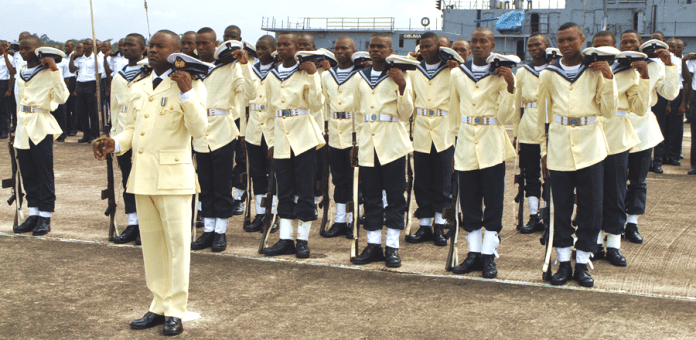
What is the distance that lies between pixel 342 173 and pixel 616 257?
10.4 ft

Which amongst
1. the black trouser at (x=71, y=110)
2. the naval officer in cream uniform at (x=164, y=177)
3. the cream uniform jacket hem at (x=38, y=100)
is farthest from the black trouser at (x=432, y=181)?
the black trouser at (x=71, y=110)

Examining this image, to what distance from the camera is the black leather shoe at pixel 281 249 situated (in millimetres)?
6836

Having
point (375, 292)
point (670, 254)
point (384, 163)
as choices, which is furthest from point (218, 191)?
point (670, 254)

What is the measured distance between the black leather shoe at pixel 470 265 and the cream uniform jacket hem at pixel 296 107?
6.08ft

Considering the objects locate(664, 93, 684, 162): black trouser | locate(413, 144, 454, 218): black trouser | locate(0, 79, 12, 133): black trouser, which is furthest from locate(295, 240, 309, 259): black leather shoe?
locate(0, 79, 12, 133): black trouser

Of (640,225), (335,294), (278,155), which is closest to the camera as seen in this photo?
(335,294)

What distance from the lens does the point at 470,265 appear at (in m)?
6.23

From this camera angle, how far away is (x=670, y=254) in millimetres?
6793

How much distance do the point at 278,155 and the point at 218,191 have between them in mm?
791

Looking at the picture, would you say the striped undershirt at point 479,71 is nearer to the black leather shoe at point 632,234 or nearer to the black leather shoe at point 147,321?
the black leather shoe at point 632,234

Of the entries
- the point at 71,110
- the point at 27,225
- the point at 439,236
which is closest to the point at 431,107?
the point at 439,236

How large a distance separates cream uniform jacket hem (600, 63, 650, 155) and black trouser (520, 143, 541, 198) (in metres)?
1.38

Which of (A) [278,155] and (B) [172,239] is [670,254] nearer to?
(A) [278,155]

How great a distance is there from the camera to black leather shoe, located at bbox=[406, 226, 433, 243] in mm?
7523
